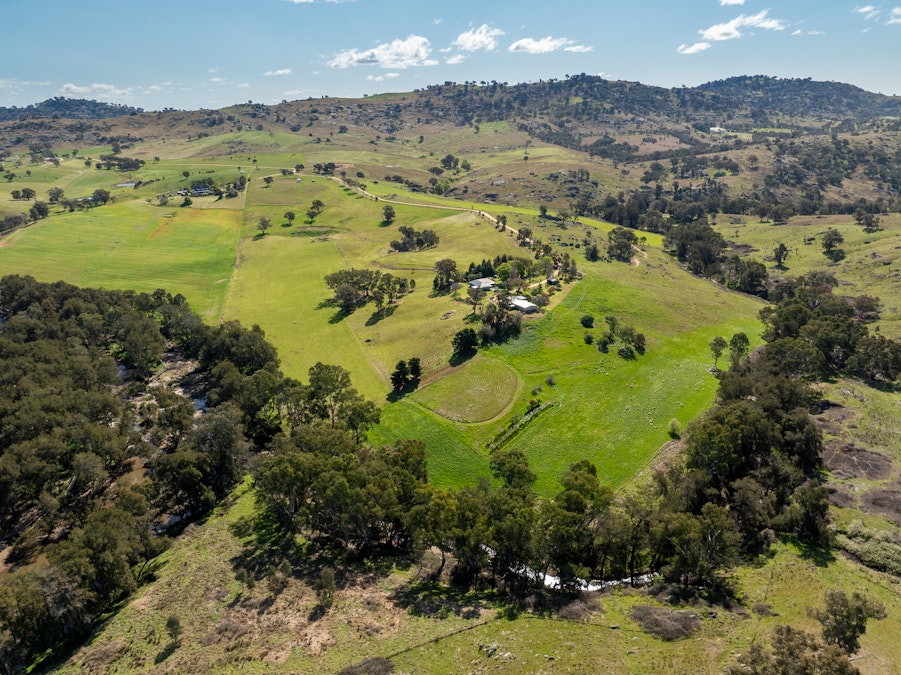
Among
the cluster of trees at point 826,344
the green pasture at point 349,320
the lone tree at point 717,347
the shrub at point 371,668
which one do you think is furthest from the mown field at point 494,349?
the shrub at point 371,668

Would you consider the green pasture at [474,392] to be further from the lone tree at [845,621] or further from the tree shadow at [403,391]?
the lone tree at [845,621]

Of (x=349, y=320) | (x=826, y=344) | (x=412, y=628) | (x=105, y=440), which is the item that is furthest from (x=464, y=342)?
(x=826, y=344)

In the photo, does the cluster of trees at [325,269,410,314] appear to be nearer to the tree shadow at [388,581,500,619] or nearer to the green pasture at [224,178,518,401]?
the green pasture at [224,178,518,401]

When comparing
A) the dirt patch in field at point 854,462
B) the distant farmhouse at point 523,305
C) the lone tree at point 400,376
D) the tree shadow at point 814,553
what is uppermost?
the distant farmhouse at point 523,305

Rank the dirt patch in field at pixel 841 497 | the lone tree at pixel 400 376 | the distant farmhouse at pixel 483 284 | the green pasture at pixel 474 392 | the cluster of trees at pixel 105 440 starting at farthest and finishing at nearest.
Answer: the distant farmhouse at pixel 483 284 → the lone tree at pixel 400 376 → the green pasture at pixel 474 392 → the dirt patch in field at pixel 841 497 → the cluster of trees at pixel 105 440

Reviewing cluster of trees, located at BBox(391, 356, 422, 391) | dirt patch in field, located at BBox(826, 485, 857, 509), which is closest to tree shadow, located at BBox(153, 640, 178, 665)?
cluster of trees, located at BBox(391, 356, 422, 391)

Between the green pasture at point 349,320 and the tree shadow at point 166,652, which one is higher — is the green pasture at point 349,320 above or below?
above

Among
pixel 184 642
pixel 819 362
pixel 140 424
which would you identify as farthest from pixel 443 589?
pixel 819 362
